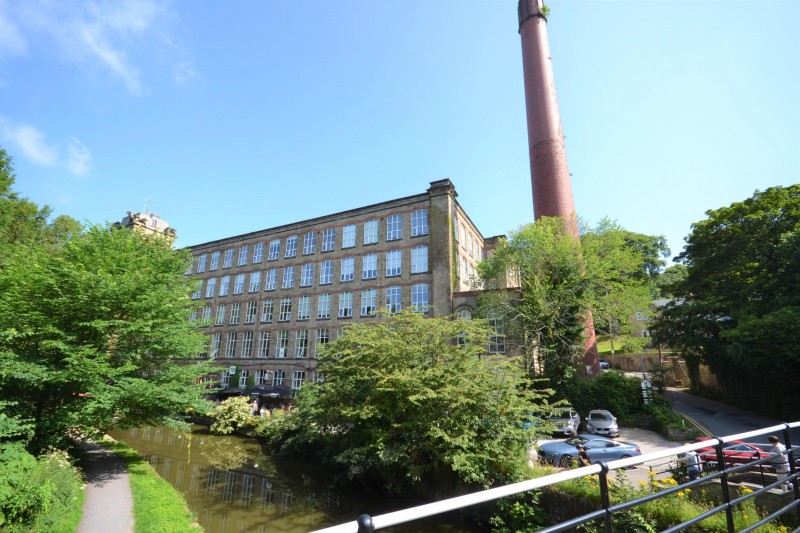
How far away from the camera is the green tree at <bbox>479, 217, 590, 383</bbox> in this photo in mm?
26000

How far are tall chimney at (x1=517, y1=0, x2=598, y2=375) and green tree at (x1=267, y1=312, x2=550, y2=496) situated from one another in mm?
15943

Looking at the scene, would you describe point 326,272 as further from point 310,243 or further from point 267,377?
point 267,377

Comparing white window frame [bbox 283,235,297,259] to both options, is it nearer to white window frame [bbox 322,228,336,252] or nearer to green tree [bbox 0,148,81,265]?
white window frame [bbox 322,228,336,252]

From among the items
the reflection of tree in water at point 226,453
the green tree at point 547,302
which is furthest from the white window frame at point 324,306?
the green tree at point 547,302

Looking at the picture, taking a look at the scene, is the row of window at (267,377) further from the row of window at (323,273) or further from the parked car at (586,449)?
the parked car at (586,449)

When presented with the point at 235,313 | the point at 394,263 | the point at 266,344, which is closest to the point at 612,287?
the point at 394,263

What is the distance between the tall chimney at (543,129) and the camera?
100ft

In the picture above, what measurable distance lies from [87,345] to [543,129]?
3248 cm

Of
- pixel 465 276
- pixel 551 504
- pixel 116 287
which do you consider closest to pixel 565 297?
pixel 465 276

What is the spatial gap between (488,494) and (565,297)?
2661 centimetres

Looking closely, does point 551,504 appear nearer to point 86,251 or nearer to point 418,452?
point 418,452

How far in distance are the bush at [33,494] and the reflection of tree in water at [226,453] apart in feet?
28.7

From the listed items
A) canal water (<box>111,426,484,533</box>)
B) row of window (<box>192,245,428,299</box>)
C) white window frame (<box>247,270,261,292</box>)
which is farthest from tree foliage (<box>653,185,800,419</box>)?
white window frame (<box>247,270,261,292</box>)

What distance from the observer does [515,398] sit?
47.3 ft
